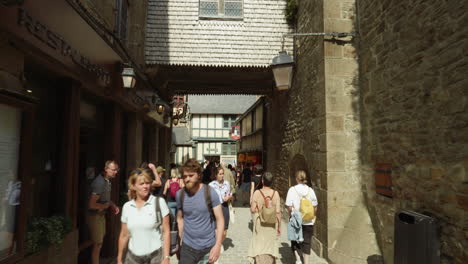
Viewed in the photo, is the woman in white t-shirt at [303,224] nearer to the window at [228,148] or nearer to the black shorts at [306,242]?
the black shorts at [306,242]

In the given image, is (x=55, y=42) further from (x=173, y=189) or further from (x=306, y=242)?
(x=306, y=242)

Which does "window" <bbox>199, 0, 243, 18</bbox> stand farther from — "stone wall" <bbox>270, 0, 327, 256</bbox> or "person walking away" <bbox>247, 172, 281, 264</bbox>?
"person walking away" <bbox>247, 172, 281, 264</bbox>

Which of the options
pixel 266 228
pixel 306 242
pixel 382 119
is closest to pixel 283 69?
pixel 382 119

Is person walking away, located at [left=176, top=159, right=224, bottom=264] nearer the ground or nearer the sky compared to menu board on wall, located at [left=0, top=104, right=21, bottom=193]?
nearer the ground

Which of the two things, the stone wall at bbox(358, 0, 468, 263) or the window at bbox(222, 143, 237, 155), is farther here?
the window at bbox(222, 143, 237, 155)

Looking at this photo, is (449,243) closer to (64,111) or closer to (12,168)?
(12,168)

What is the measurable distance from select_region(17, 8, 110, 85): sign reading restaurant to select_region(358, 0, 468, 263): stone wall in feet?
14.4

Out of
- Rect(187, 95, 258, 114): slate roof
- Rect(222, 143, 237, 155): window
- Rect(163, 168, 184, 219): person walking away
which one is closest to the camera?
Rect(163, 168, 184, 219): person walking away

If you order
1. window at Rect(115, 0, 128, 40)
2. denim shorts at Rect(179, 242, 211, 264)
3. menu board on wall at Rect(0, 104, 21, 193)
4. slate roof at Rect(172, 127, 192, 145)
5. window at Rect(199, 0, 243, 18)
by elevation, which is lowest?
denim shorts at Rect(179, 242, 211, 264)

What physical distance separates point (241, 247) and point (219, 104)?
28009 millimetres

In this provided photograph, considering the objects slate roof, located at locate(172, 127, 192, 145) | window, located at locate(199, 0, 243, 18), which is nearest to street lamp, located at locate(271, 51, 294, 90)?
window, located at locate(199, 0, 243, 18)

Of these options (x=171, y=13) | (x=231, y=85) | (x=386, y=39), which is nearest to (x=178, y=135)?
(x=231, y=85)

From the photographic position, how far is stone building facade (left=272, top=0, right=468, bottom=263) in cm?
321

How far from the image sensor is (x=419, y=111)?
3.76 meters
